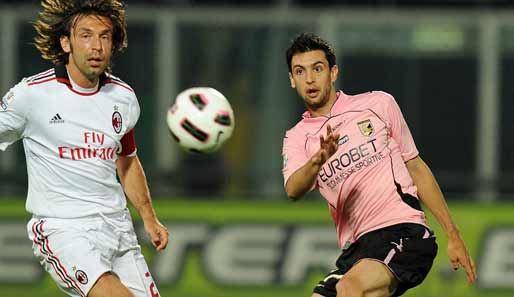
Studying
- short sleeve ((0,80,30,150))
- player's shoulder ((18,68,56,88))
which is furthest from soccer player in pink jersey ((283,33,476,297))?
short sleeve ((0,80,30,150))

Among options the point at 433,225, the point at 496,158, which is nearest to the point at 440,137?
the point at 496,158

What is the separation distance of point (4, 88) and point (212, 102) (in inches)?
253

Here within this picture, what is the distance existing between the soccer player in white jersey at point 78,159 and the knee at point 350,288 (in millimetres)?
976

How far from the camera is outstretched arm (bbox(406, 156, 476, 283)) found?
7.27 metres

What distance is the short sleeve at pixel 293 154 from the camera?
23.9ft

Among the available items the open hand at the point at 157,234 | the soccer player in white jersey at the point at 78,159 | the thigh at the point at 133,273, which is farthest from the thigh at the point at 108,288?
the open hand at the point at 157,234

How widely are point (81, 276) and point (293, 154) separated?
126 cm

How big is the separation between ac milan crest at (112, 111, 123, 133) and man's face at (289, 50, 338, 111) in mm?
933

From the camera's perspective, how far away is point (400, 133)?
7.50m

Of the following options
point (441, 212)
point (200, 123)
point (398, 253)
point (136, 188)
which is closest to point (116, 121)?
point (136, 188)

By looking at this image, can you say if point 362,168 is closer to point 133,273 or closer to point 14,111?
point 133,273

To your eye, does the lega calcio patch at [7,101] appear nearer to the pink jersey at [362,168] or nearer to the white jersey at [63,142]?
the white jersey at [63,142]

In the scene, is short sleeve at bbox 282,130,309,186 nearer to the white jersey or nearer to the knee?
the knee

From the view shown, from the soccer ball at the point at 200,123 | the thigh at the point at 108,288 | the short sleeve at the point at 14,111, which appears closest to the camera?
the thigh at the point at 108,288
